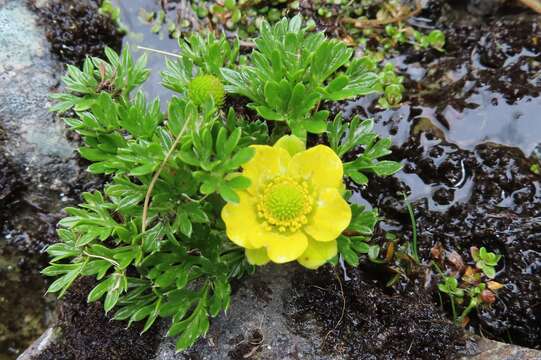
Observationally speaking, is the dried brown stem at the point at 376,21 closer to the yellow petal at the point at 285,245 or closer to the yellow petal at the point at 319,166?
the yellow petal at the point at 319,166

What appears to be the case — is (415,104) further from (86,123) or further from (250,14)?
(86,123)

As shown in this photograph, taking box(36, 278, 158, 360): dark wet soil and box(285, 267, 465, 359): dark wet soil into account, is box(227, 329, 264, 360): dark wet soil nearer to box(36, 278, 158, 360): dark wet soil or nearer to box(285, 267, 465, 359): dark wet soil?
box(285, 267, 465, 359): dark wet soil

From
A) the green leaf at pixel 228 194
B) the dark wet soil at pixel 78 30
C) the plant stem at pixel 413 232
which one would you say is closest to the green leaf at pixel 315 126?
the green leaf at pixel 228 194

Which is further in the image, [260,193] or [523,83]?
[523,83]

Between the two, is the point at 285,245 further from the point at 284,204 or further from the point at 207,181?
the point at 207,181

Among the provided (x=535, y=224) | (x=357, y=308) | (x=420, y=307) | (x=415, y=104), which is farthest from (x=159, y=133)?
(x=535, y=224)
